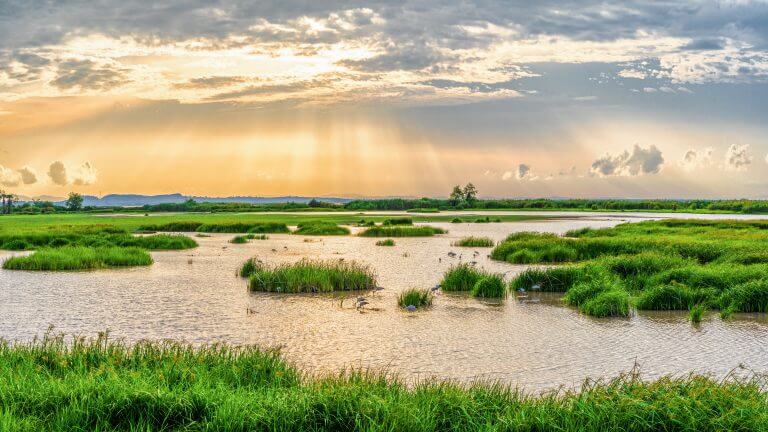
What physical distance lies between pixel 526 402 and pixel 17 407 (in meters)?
6.55

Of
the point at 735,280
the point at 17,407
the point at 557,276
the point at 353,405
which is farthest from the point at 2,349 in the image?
the point at 735,280

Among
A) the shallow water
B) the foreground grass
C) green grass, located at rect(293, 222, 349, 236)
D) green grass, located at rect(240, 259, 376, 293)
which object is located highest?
the foreground grass

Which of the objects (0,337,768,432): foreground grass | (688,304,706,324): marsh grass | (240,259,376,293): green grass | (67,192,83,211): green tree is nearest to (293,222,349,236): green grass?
(240,259,376,293): green grass

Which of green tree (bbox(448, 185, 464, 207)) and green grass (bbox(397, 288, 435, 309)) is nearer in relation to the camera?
green grass (bbox(397, 288, 435, 309))

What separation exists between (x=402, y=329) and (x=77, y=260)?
2046 cm

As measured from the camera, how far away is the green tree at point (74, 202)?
154875 millimetres

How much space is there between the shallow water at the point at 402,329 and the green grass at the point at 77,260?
3.46 metres

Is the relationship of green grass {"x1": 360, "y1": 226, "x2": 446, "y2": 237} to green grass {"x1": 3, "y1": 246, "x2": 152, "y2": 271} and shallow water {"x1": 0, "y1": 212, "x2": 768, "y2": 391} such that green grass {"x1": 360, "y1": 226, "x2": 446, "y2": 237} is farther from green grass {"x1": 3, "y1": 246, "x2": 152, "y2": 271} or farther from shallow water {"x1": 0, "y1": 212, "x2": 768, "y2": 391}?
shallow water {"x1": 0, "y1": 212, "x2": 768, "y2": 391}

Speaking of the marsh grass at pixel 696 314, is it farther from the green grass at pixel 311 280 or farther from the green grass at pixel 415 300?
the green grass at pixel 311 280

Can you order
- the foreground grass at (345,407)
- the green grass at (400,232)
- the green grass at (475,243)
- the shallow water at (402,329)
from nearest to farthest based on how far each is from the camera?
the foreground grass at (345,407), the shallow water at (402,329), the green grass at (475,243), the green grass at (400,232)

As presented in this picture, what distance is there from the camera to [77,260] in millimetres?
30672

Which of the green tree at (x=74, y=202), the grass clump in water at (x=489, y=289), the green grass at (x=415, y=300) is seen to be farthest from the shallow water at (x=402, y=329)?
the green tree at (x=74, y=202)

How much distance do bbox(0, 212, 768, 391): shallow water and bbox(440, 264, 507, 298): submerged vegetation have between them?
631mm

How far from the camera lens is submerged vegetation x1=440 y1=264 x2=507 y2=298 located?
22172 millimetres
